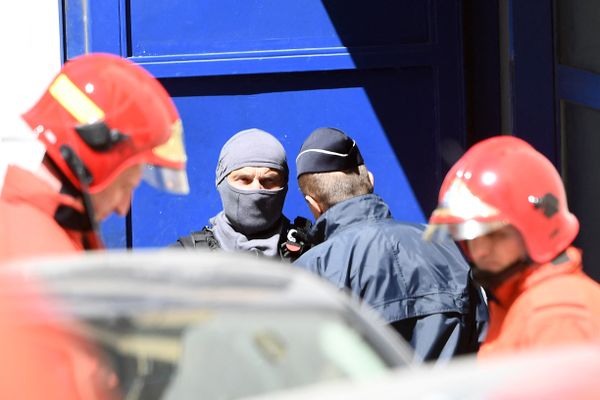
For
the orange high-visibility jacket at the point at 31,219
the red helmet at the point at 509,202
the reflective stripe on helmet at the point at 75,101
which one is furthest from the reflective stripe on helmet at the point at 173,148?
the red helmet at the point at 509,202

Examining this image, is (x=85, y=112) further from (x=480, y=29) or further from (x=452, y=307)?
(x=480, y=29)

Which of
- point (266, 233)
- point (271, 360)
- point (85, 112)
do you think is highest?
point (85, 112)

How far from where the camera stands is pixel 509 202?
2.98m

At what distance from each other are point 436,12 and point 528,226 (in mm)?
2554

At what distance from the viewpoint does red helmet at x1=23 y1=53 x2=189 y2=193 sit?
2.91 metres

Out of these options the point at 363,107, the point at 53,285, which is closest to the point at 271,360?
the point at 53,285

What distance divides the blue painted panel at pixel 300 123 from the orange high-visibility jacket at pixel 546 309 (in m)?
2.39

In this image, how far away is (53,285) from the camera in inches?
72.4

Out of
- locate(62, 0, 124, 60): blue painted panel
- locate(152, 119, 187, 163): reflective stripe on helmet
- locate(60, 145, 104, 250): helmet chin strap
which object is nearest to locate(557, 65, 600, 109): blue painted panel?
locate(62, 0, 124, 60): blue painted panel

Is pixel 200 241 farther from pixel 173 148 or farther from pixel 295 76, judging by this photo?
pixel 173 148

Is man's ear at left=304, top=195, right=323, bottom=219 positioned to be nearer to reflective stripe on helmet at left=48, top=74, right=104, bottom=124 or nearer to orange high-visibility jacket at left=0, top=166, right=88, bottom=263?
reflective stripe on helmet at left=48, top=74, right=104, bottom=124

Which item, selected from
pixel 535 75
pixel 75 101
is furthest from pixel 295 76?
pixel 75 101

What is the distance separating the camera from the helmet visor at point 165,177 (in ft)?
10.2

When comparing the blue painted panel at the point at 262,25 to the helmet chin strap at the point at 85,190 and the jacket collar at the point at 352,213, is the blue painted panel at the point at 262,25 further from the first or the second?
the helmet chin strap at the point at 85,190
